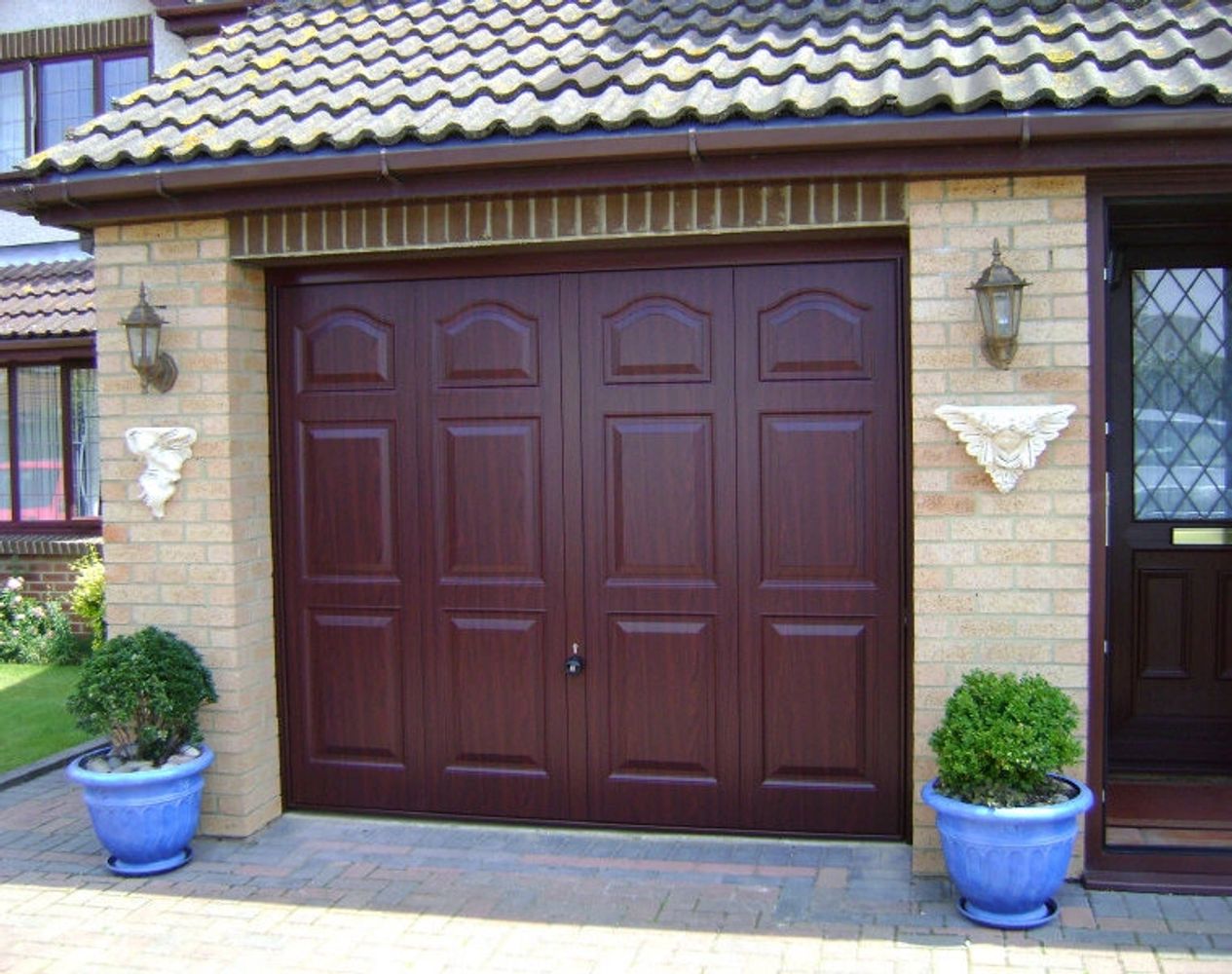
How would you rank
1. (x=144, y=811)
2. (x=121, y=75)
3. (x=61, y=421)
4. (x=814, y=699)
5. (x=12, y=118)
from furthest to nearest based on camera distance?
1. (x=12, y=118)
2. (x=121, y=75)
3. (x=61, y=421)
4. (x=814, y=699)
5. (x=144, y=811)

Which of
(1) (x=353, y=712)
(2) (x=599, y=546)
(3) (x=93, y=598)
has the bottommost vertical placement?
(1) (x=353, y=712)

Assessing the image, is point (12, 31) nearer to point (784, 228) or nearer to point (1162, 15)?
point (784, 228)

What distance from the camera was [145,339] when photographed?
5906 millimetres

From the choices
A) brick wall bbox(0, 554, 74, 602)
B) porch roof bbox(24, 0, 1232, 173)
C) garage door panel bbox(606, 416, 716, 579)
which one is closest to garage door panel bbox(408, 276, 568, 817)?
garage door panel bbox(606, 416, 716, 579)

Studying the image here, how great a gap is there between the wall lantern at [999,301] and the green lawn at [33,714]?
547cm

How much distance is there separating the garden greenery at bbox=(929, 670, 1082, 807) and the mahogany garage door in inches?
30.7

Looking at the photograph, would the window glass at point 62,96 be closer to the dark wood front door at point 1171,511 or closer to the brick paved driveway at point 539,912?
the brick paved driveway at point 539,912

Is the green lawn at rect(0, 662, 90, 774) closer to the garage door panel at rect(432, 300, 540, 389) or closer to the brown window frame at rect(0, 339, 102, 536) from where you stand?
the brown window frame at rect(0, 339, 102, 536)

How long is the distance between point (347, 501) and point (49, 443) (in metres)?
6.30

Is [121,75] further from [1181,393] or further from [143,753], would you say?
[1181,393]

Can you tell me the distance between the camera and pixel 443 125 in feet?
17.7

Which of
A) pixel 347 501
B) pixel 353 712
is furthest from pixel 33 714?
pixel 347 501

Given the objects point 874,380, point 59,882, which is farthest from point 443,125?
point 59,882

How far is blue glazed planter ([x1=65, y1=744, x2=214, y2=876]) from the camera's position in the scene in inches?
220
